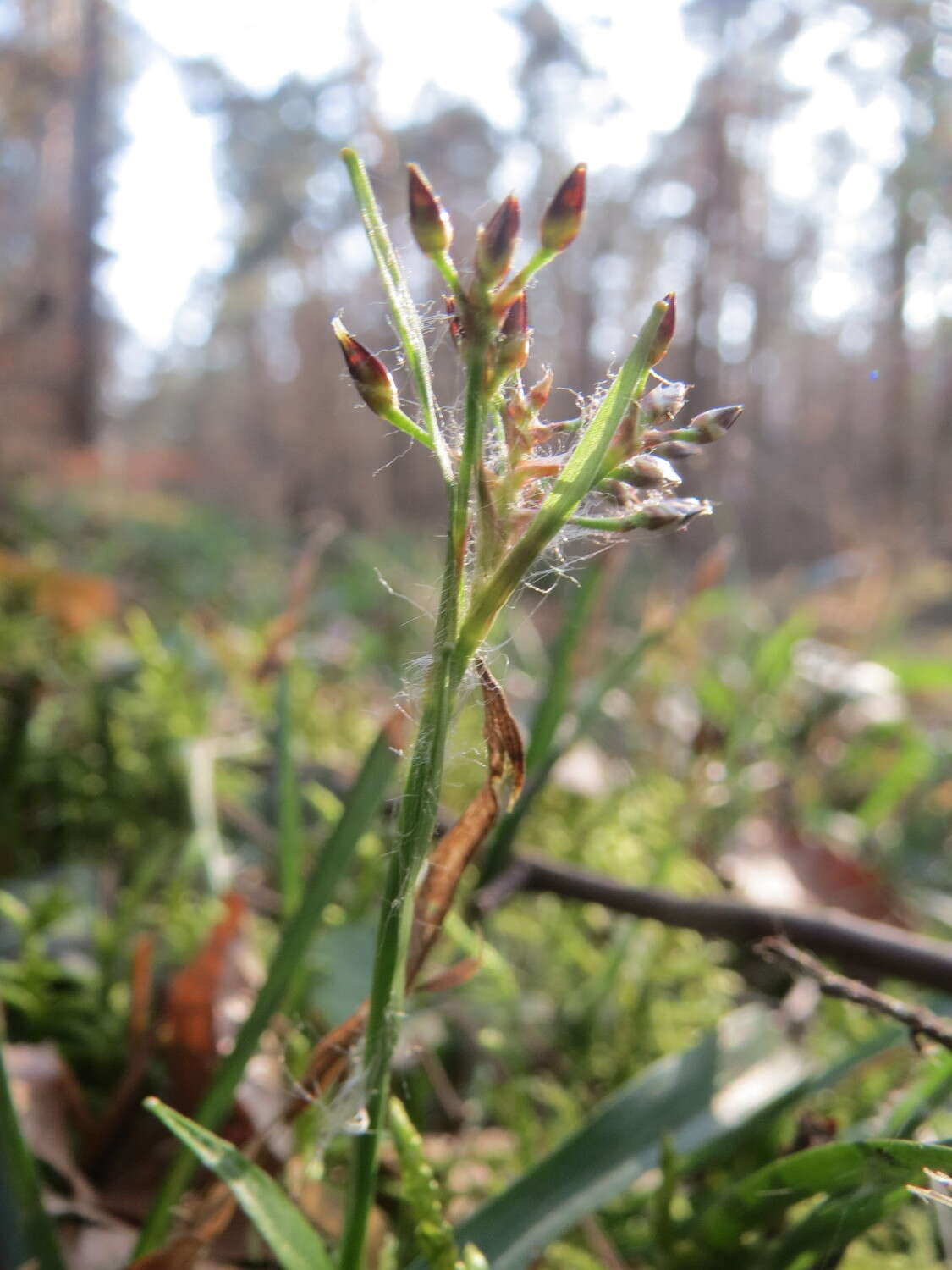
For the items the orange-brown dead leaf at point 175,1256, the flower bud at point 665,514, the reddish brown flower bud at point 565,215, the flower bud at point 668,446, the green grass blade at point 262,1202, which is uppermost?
the reddish brown flower bud at point 565,215

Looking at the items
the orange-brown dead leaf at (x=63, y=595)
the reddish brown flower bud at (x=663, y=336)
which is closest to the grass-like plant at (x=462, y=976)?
the reddish brown flower bud at (x=663, y=336)

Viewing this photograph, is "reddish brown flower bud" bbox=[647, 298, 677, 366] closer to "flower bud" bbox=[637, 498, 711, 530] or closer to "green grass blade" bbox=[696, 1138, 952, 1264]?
"flower bud" bbox=[637, 498, 711, 530]

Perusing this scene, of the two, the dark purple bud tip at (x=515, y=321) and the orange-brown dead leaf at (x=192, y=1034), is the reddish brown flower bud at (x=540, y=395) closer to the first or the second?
the dark purple bud tip at (x=515, y=321)

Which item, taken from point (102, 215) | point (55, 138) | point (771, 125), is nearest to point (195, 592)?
point (771, 125)

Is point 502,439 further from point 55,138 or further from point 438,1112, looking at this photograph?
point 55,138

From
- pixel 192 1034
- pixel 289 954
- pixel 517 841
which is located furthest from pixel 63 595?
pixel 289 954
